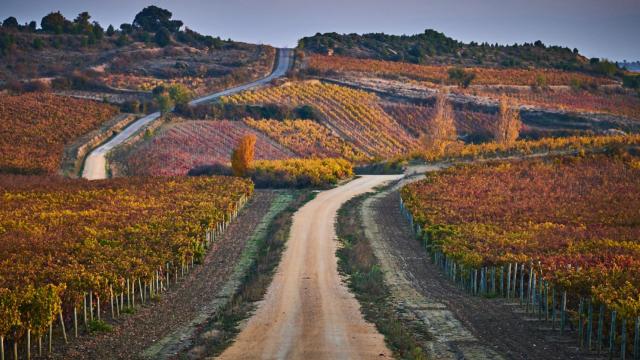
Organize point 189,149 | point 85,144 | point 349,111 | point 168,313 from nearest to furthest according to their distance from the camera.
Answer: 1. point 168,313
2. point 85,144
3. point 189,149
4. point 349,111

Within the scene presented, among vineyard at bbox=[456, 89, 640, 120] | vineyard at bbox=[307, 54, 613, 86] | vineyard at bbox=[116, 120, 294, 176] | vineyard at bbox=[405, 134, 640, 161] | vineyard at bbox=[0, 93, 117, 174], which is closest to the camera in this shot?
vineyard at bbox=[0, 93, 117, 174]

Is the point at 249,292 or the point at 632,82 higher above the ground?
the point at 632,82

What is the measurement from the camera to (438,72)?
543 ft

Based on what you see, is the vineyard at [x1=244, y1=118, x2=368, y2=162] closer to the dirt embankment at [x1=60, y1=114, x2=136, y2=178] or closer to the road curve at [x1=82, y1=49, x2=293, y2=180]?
the road curve at [x1=82, y1=49, x2=293, y2=180]

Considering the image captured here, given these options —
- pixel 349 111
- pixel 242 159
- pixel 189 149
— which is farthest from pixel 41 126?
pixel 349 111

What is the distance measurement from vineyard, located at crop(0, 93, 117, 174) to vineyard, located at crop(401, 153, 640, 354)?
123 feet

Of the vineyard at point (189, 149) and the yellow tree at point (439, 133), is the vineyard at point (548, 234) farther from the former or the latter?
the vineyard at point (189, 149)

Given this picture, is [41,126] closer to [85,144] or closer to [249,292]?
[85,144]

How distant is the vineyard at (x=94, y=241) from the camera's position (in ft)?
89.8

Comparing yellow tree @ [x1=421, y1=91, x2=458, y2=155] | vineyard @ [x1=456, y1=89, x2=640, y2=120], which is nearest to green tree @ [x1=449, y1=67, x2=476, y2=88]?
vineyard @ [x1=456, y1=89, x2=640, y2=120]

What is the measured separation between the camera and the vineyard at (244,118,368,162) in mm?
102675

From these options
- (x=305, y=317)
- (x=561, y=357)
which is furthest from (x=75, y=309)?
(x=561, y=357)

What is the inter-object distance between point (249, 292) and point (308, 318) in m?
5.68

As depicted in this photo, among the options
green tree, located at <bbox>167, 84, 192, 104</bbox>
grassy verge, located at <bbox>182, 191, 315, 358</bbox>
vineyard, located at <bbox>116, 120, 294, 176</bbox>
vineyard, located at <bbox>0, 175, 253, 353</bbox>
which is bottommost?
grassy verge, located at <bbox>182, 191, 315, 358</bbox>
